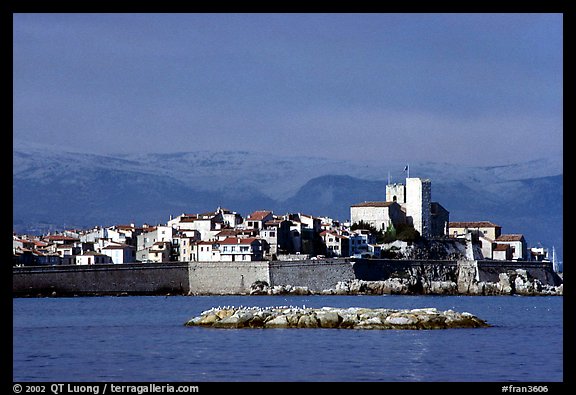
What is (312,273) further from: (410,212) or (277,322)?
(277,322)

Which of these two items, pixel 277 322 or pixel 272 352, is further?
pixel 277 322

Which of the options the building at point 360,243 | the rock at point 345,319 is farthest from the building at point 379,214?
the rock at point 345,319

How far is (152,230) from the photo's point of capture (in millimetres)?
68250

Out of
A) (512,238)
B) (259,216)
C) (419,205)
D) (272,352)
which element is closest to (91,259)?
(259,216)

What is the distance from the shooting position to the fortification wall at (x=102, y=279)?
174 ft

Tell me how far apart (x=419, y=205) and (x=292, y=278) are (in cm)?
1865

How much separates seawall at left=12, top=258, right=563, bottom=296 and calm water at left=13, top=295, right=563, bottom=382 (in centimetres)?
1614

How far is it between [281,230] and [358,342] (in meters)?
38.7

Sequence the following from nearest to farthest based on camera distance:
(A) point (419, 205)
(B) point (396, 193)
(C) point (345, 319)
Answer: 1. (C) point (345, 319)
2. (A) point (419, 205)
3. (B) point (396, 193)

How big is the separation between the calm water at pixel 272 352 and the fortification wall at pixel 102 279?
48.1 feet

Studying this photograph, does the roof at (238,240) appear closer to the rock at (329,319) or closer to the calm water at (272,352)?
the calm water at (272,352)

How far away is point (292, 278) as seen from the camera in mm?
58625
